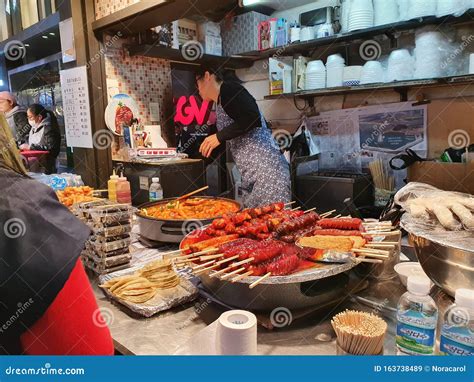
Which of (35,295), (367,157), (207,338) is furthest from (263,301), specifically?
(367,157)

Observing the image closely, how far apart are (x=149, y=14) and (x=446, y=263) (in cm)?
228

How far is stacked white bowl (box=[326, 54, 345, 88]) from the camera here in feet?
10.2

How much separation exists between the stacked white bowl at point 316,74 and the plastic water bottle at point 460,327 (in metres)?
2.77

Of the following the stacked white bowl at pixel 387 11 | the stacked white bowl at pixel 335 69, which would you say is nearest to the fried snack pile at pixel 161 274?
the stacked white bowl at pixel 335 69

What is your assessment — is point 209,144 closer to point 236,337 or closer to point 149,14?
point 149,14

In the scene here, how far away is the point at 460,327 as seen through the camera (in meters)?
0.75

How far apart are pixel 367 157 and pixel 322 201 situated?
67 cm

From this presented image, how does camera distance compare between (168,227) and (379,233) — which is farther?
(168,227)

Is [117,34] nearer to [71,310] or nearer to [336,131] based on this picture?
[336,131]

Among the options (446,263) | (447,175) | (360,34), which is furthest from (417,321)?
(360,34)

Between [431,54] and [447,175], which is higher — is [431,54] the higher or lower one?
the higher one

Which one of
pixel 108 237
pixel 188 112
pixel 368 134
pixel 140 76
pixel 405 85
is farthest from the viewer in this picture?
pixel 188 112

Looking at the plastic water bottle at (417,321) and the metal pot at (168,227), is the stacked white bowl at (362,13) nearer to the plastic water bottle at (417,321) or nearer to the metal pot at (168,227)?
the metal pot at (168,227)

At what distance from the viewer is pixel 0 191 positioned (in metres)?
0.76
